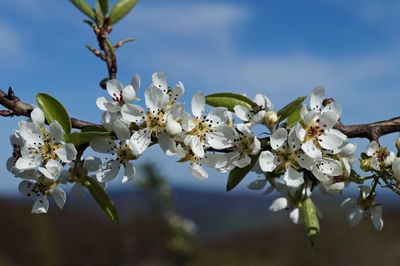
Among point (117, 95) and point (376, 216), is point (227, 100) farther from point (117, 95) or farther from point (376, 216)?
point (376, 216)

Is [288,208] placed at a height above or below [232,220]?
above

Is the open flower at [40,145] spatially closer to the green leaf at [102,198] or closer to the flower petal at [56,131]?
the flower petal at [56,131]

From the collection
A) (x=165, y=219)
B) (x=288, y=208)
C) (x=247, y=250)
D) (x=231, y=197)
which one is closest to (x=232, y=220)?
(x=231, y=197)

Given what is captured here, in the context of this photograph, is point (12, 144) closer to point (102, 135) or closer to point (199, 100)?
point (102, 135)

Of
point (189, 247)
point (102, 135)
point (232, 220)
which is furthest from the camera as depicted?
point (232, 220)

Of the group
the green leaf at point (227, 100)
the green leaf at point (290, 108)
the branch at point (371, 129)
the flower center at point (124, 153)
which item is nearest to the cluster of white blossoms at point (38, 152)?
the flower center at point (124, 153)
